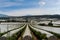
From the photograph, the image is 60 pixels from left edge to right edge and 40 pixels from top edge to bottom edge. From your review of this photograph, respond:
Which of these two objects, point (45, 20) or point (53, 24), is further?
→ point (53, 24)

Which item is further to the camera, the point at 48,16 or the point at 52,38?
the point at 48,16

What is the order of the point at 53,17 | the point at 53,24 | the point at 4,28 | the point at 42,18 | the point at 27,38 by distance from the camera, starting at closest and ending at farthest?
the point at 27,38, the point at 53,17, the point at 42,18, the point at 53,24, the point at 4,28

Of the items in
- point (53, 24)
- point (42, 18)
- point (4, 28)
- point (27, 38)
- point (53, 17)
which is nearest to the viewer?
point (27, 38)

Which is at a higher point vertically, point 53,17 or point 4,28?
point 53,17

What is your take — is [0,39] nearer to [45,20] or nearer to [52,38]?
[52,38]

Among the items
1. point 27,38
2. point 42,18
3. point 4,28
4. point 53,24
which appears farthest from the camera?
point 4,28

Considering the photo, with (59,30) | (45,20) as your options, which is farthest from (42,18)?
(59,30)

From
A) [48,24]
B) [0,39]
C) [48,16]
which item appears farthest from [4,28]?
[0,39]

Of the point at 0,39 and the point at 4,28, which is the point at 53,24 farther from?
the point at 0,39
